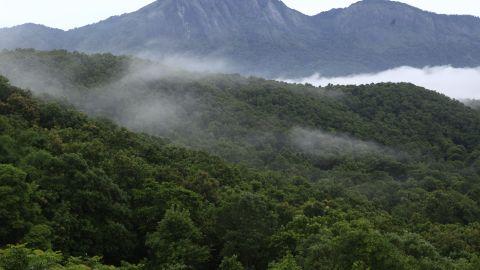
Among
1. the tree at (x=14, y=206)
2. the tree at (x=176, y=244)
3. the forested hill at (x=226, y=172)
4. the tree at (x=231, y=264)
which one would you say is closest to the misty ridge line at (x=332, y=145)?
Result: the forested hill at (x=226, y=172)

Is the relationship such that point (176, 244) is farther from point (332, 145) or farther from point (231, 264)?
point (332, 145)

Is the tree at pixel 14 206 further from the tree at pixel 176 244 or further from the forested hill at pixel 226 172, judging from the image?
the tree at pixel 176 244

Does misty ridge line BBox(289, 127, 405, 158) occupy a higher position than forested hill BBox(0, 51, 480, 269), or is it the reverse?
forested hill BBox(0, 51, 480, 269)

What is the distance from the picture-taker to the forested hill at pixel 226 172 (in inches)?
1114

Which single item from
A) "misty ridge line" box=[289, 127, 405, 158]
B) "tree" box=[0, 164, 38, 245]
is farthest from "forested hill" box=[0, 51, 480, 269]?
"misty ridge line" box=[289, 127, 405, 158]

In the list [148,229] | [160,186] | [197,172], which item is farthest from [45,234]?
[197,172]

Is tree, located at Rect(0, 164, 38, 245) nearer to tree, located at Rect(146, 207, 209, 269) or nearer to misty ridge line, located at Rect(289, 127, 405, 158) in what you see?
tree, located at Rect(146, 207, 209, 269)

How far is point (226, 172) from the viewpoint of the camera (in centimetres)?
5534

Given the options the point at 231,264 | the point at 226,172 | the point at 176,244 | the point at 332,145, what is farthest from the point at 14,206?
the point at 332,145

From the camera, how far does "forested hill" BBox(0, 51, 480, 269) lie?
1114 inches

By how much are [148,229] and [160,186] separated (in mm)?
4063

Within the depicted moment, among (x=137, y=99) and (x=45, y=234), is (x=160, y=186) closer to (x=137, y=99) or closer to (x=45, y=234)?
(x=45, y=234)

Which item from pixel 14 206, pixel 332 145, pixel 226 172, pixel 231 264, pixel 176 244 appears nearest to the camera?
pixel 14 206

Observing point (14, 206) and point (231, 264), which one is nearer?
point (14, 206)
